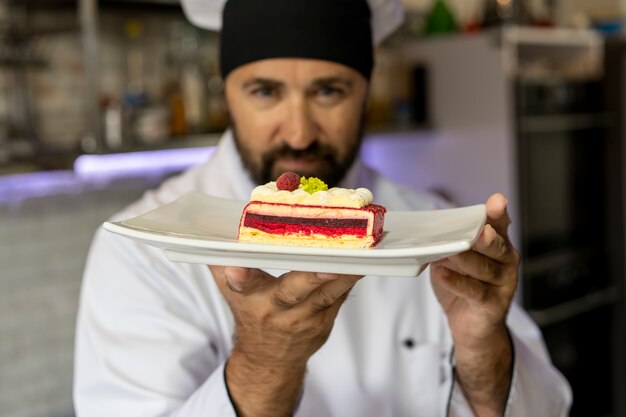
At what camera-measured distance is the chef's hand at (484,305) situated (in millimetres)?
964

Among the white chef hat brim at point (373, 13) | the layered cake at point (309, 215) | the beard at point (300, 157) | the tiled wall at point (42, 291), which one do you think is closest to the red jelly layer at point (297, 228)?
the layered cake at point (309, 215)

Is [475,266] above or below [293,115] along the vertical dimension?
below

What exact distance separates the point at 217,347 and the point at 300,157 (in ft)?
1.26

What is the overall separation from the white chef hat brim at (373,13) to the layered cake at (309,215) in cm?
79

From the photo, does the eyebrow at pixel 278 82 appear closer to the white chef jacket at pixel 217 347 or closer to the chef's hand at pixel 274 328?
the white chef jacket at pixel 217 347

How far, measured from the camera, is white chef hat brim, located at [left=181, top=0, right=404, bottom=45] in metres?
1.75

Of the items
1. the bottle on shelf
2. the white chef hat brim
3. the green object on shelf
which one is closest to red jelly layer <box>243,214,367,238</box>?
the white chef hat brim

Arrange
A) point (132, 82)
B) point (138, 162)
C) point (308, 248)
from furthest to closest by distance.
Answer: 1. point (132, 82)
2. point (138, 162)
3. point (308, 248)

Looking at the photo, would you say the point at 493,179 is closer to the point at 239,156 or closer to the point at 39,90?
the point at 39,90

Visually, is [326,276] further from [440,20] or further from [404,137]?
[440,20]

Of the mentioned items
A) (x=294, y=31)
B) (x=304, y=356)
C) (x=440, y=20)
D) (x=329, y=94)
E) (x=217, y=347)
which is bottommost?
(x=217, y=347)

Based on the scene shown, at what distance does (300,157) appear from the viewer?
145 cm

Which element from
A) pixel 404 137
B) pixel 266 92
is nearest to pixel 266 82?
pixel 266 92

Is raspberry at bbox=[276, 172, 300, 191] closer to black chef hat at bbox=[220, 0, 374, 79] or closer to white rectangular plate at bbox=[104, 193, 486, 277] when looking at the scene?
white rectangular plate at bbox=[104, 193, 486, 277]
